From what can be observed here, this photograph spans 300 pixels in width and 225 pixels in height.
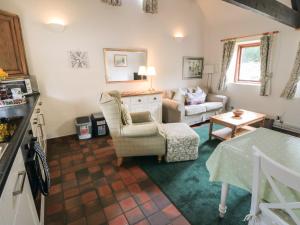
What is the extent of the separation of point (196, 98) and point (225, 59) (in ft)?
4.41

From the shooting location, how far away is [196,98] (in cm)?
414

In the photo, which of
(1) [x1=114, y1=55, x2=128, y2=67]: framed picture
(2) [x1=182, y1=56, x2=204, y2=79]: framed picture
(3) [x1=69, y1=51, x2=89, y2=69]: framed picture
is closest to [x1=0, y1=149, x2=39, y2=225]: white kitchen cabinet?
(3) [x1=69, y1=51, x2=89, y2=69]: framed picture

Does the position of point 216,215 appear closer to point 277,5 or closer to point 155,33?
point 277,5

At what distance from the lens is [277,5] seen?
2584 mm

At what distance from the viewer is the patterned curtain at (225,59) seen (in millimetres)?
4280

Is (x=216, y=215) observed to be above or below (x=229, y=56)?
below

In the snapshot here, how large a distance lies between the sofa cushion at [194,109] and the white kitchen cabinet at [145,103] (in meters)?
0.63

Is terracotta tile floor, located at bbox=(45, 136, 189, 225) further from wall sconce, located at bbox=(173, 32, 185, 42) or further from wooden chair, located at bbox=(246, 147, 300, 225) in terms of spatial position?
wall sconce, located at bbox=(173, 32, 185, 42)

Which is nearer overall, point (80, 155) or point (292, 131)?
point (80, 155)

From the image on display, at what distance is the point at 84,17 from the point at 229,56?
344cm

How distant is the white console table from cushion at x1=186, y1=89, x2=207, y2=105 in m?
0.70

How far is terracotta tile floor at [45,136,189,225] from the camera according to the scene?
1.60 metres

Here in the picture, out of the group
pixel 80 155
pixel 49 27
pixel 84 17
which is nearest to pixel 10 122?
pixel 80 155

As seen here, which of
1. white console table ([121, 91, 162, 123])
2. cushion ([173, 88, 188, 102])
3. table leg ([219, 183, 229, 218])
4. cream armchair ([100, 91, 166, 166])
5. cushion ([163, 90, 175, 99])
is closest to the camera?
table leg ([219, 183, 229, 218])
